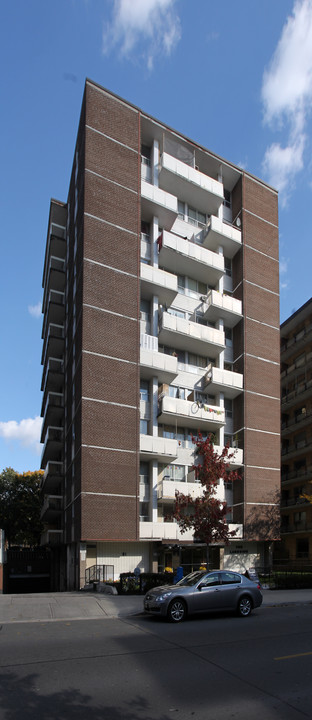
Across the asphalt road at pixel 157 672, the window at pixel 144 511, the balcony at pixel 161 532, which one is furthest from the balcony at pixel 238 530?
the asphalt road at pixel 157 672

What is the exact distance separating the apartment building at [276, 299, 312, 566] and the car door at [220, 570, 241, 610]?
28.7 m

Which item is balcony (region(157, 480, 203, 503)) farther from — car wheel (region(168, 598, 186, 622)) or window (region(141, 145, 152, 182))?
window (region(141, 145, 152, 182))

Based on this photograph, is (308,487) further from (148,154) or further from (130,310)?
(148,154)

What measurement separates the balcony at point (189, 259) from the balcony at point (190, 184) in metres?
3.73

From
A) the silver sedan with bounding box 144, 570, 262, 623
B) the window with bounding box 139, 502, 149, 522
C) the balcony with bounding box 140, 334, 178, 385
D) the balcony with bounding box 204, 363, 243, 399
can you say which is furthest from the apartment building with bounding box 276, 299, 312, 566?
the silver sedan with bounding box 144, 570, 262, 623

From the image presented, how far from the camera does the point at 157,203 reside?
35562 millimetres

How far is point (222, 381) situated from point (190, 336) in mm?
3456

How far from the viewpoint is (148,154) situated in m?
38.0

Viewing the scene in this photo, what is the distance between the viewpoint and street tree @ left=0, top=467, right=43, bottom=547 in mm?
63188

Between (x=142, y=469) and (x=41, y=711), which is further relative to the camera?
(x=142, y=469)

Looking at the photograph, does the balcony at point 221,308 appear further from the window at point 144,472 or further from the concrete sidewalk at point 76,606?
the concrete sidewalk at point 76,606

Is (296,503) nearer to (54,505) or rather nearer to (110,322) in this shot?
(54,505)

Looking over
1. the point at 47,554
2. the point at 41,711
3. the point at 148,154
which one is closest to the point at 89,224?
the point at 148,154

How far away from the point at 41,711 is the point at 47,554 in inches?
1741
